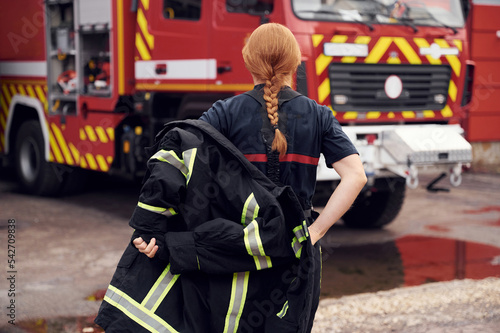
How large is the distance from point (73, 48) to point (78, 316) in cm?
426

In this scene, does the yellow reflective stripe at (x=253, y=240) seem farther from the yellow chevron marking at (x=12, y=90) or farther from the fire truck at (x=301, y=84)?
the yellow chevron marking at (x=12, y=90)

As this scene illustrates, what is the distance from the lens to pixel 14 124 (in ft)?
30.7

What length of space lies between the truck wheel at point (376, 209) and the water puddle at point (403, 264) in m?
0.46

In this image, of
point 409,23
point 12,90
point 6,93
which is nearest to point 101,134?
point 12,90

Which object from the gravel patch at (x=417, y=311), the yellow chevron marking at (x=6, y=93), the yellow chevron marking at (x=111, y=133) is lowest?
the gravel patch at (x=417, y=311)

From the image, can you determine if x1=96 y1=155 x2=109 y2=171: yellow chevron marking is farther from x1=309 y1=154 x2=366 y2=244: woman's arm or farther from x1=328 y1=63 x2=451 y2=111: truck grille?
x1=309 y1=154 x2=366 y2=244: woman's arm

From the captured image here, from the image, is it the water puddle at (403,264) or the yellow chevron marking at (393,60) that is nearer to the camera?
the water puddle at (403,264)

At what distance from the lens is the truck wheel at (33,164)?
29.0ft

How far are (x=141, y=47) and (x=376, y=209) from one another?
9.47 ft

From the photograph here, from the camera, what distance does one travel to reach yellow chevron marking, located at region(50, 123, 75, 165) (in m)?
8.29

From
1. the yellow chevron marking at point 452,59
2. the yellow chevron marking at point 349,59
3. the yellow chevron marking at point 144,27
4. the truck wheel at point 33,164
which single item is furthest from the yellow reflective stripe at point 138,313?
the truck wheel at point 33,164

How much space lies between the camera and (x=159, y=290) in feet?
7.79

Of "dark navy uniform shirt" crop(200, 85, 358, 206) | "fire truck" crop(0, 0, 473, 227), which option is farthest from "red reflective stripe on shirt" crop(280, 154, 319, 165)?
"fire truck" crop(0, 0, 473, 227)

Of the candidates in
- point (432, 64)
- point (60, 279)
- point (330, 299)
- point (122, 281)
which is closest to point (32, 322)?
point (60, 279)
